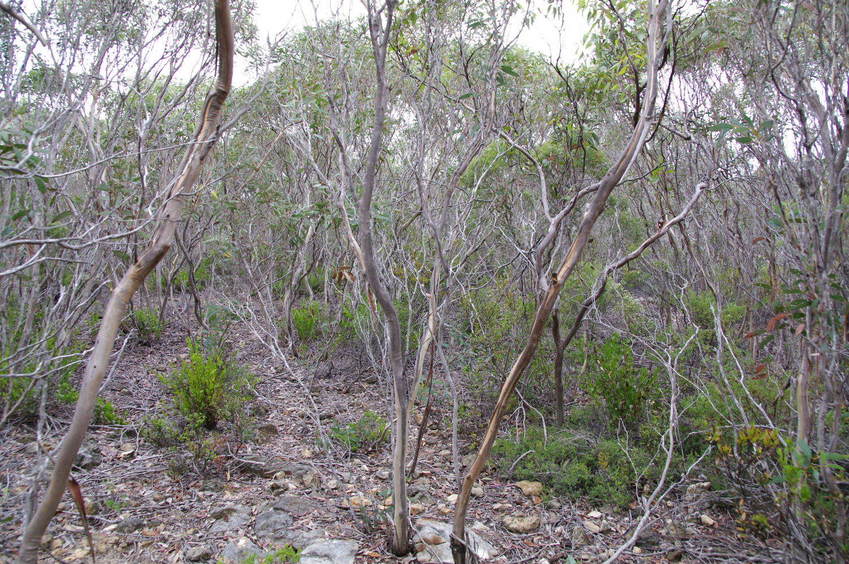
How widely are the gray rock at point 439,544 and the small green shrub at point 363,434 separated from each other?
90cm

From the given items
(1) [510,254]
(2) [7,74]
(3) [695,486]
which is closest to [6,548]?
(2) [7,74]

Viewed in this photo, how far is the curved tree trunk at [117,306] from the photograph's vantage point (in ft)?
4.81

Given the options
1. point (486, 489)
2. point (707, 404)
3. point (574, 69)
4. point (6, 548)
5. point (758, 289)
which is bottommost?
point (486, 489)

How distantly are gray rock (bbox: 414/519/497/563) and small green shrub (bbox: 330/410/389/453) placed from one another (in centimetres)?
90

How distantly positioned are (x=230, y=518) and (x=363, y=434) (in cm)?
106

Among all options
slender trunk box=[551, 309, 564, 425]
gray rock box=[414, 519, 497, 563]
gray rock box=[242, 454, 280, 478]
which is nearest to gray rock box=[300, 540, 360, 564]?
gray rock box=[414, 519, 497, 563]

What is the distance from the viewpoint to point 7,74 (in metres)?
2.96

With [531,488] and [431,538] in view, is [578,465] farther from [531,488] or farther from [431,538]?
[431,538]

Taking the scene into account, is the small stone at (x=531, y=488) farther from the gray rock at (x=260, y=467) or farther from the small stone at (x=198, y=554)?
the small stone at (x=198, y=554)

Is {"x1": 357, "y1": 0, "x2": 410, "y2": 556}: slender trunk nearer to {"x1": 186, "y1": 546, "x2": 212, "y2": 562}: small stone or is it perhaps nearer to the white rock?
{"x1": 186, "y1": 546, "x2": 212, "y2": 562}: small stone

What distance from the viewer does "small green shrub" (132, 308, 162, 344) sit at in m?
5.00

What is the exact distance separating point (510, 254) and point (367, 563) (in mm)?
3446

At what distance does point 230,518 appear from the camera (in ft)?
8.40

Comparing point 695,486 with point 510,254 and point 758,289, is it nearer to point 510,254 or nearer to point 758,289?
point 758,289
